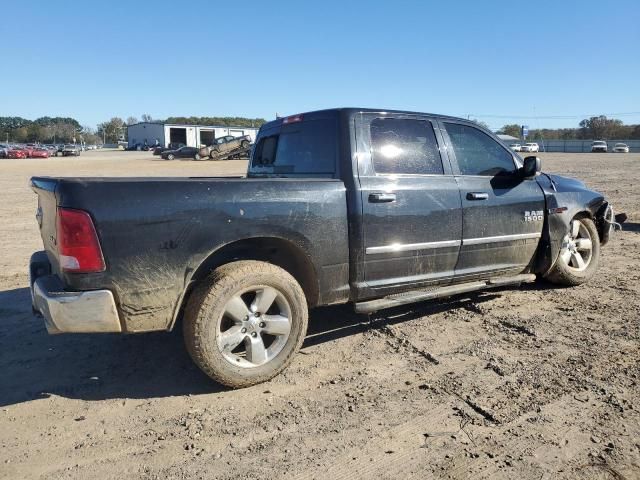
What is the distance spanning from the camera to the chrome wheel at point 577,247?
5.43 m

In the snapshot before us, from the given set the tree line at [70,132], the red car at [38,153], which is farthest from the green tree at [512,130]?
the red car at [38,153]

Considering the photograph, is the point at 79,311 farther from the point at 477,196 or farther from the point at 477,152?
the point at 477,152

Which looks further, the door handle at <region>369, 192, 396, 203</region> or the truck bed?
the door handle at <region>369, 192, 396, 203</region>

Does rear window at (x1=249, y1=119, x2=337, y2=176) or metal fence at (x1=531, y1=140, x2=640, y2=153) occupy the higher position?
metal fence at (x1=531, y1=140, x2=640, y2=153)

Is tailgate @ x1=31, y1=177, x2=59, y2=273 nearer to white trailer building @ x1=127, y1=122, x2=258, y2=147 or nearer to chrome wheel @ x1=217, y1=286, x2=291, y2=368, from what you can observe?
chrome wheel @ x1=217, y1=286, x2=291, y2=368

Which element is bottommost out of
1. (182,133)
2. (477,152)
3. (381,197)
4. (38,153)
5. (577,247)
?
(577,247)

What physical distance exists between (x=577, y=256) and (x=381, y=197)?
9.94 ft

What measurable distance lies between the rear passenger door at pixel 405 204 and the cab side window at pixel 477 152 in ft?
0.73

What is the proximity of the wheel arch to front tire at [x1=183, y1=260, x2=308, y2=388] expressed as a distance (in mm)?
123

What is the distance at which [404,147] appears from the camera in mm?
4211

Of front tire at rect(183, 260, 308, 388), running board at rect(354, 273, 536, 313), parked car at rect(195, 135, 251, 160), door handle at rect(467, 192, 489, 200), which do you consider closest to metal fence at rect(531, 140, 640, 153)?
parked car at rect(195, 135, 251, 160)

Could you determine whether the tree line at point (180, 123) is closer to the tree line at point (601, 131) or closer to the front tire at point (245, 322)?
the tree line at point (601, 131)

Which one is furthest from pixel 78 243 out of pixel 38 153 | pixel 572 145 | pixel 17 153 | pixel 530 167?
pixel 572 145

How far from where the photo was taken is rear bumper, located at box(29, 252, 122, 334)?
114 inches
